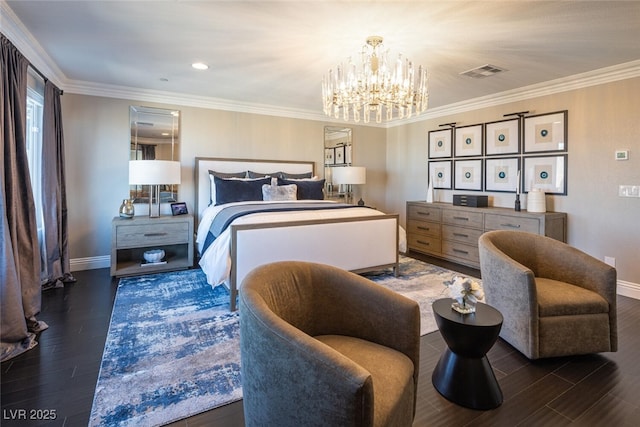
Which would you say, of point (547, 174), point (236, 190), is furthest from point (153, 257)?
point (547, 174)

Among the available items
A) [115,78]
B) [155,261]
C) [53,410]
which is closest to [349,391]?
[53,410]

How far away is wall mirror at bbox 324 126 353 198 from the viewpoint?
5945 millimetres

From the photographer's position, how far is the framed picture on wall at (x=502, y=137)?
4.42 meters

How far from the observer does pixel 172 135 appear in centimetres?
464

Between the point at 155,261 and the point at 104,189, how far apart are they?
122 cm

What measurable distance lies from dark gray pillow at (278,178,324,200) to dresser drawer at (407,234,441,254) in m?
1.73

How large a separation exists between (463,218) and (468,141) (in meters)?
1.29

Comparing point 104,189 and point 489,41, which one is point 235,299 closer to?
point 104,189

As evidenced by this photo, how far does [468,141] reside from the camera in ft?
16.5

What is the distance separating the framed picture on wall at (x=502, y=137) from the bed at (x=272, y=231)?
6.40 ft

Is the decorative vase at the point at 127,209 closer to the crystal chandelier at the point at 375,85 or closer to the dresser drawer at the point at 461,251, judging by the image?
the crystal chandelier at the point at 375,85

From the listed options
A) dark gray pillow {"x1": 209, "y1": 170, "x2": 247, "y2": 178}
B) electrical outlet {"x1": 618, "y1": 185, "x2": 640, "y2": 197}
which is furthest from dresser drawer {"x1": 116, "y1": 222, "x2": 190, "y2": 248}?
electrical outlet {"x1": 618, "y1": 185, "x2": 640, "y2": 197}

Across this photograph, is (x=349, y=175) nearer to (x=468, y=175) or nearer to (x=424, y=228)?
(x=424, y=228)

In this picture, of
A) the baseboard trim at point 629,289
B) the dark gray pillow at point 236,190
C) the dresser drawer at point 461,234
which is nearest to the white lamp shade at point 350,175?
the dark gray pillow at point 236,190
